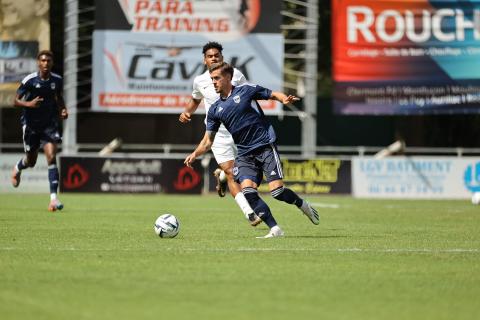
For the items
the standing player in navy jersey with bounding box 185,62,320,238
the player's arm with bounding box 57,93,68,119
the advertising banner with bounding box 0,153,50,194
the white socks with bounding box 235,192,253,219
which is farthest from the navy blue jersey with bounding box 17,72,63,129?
the advertising banner with bounding box 0,153,50,194

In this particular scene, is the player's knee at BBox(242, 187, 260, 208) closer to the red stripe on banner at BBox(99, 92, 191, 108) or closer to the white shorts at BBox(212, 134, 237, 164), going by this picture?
the white shorts at BBox(212, 134, 237, 164)

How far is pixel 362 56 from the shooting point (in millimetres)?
28766

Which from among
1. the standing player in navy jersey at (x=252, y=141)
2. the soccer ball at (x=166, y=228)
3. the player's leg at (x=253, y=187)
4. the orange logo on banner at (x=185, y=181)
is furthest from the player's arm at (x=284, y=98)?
the orange logo on banner at (x=185, y=181)

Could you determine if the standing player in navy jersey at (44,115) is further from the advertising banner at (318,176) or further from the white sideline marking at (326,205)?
the advertising banner at (318,176)

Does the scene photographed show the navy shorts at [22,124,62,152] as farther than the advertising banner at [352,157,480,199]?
No

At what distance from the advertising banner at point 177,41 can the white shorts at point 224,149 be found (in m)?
13.1

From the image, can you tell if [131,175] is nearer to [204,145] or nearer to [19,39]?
[19,39]

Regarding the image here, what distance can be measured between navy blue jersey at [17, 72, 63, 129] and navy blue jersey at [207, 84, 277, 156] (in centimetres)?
629

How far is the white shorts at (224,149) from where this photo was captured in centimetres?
1516

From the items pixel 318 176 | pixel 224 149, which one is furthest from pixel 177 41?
pixel 224 149

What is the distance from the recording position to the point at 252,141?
12.7m

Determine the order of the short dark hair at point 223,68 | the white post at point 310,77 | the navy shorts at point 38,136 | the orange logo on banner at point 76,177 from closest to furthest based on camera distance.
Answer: the short dark hair at point 223,68, the navy shorts at point 38,136, the orange logo on banner at point 76,177, the white post at point 310,77

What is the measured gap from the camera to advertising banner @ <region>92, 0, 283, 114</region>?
28.3 metres

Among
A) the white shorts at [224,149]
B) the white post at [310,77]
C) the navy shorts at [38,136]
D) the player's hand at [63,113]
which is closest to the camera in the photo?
the white shorts at [224,149]
